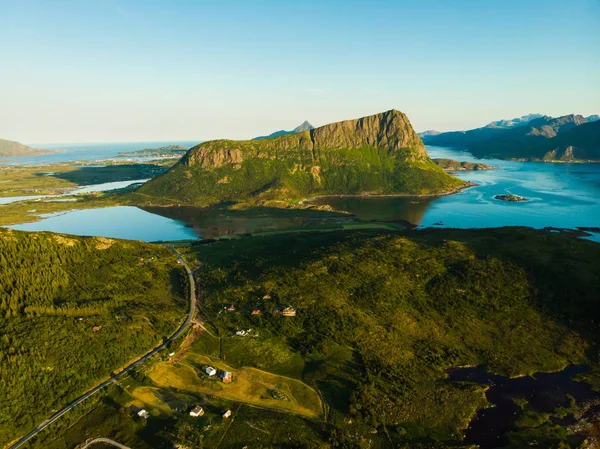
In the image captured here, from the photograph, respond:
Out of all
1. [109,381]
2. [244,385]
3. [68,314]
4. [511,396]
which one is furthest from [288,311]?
[68,314]

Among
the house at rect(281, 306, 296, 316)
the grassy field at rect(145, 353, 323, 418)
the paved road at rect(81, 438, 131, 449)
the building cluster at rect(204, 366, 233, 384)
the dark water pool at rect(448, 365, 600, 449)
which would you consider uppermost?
the house at rect(281, 306, 296, 316)

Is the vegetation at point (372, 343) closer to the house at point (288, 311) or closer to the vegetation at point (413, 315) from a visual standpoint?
the vegetation at point (413, 315)

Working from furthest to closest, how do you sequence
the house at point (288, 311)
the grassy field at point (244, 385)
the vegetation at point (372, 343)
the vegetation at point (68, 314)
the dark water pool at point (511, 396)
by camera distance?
the house at point (288, 311) → the grassy field at point (244, 385) → the vegetation at point (68, 314) → the dark water pool at point (511, 396) → the vegetation at point (372, 343)

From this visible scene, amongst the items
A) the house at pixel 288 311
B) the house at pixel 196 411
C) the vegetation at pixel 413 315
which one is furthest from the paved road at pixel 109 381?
the house at pixel 288 311

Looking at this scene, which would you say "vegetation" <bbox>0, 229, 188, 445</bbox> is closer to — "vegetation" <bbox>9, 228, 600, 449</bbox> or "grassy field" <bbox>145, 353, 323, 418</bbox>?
"vegetation" <bbox>9, 228, 600, 449</bbox>

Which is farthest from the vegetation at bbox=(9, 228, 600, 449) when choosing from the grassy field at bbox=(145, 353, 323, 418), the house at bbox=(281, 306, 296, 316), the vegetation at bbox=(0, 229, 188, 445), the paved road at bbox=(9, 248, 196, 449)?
the vegetation at bbox=(0, 229, 188, 445)

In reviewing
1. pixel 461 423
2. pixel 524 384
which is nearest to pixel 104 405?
pixel 461 423

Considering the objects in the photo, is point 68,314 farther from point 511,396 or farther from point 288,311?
A: point 511,396

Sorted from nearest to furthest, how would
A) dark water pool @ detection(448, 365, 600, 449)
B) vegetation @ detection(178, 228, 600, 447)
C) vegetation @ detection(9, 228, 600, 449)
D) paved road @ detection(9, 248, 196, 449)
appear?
paved road @ detection(9, 248, 196, 449) → vegetation @ detection(9, 228, 600, 449) → dark water pool @ detection(448, 365, 600, 449) → vegetation @ detection(178, 228, 600, 447)

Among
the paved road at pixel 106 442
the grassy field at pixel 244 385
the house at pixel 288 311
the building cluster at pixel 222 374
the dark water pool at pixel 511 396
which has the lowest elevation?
the dark water pool at pixel 511 396

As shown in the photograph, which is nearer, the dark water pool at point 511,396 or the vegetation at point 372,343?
the vegetation at point 372,343
